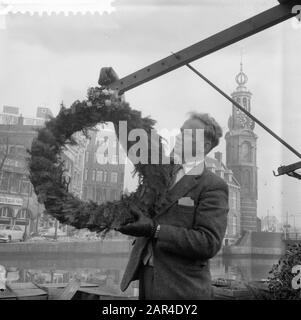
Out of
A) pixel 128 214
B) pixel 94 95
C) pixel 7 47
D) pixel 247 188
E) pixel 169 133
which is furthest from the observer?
pixel 247 188

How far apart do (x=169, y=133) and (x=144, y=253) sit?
0.54 m

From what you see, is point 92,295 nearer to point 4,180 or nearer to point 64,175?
point 64,175

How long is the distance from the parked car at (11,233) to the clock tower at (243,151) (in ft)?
3.78

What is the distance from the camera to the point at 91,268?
1.98 m

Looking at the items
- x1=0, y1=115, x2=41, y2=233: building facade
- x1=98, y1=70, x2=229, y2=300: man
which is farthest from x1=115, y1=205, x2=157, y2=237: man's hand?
x1=0, y1=115, x2=41, y2=233: building facade

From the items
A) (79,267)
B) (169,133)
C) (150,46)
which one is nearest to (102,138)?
(169,133)

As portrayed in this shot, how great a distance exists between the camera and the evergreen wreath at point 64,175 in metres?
1.09

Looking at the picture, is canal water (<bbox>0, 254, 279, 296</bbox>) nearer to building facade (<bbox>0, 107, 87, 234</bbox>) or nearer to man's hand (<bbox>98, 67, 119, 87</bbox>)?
building facade (<bbox>0, 107, 87, 234</bbox>)

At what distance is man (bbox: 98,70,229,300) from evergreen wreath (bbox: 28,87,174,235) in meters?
0.05

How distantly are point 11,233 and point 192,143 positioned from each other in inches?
51.5

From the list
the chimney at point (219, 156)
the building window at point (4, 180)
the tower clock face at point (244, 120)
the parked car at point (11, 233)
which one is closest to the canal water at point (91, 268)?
the parked car at point (11, 233)

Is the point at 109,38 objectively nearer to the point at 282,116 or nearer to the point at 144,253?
the point at 282,116

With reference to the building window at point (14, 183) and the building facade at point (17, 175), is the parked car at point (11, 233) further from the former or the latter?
the building window at point (14, 183)

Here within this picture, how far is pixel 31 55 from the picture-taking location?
5.84 feet
